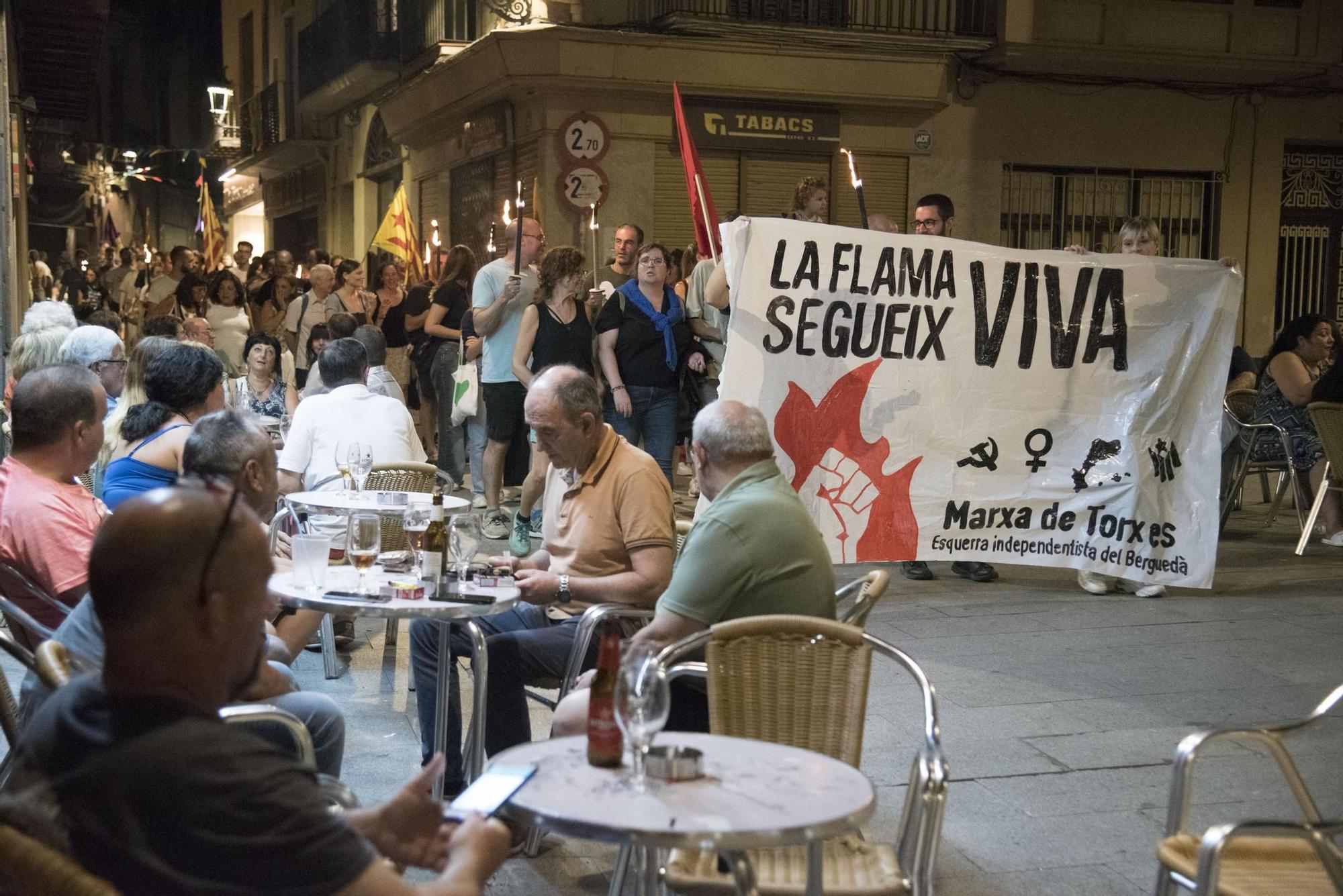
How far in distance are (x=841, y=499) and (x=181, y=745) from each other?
6259 millimetres

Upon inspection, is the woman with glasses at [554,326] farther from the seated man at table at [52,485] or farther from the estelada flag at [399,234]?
the seated man at table at [52,485]

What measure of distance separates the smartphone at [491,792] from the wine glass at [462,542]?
1829mm

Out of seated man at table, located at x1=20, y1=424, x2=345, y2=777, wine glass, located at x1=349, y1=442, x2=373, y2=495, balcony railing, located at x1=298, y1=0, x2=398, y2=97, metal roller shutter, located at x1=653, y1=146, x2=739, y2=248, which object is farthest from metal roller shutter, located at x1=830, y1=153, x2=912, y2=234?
seated man at table, located at x1=20, y1=424, x2=345, y2=777

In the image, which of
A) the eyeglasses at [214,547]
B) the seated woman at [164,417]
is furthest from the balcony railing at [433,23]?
the eyeglasses at [214,547]

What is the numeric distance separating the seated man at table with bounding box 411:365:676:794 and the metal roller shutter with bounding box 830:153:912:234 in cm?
1461

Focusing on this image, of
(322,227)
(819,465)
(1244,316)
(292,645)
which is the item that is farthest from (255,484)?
(322,227)

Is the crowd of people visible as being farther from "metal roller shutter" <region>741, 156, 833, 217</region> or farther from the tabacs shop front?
"metal roller shutter" <region>741, 156, 833, 217</region>

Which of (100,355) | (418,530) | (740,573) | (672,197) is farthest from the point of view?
(672,197)

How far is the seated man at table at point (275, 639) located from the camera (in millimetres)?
3619

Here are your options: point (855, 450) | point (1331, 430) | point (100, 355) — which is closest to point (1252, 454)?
point (1331, 430)

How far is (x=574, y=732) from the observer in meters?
4.04

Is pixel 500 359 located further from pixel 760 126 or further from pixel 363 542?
pixel 760 126

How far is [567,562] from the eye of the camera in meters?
5.02

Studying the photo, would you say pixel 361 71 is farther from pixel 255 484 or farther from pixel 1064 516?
pixel 255 484
